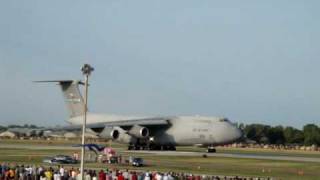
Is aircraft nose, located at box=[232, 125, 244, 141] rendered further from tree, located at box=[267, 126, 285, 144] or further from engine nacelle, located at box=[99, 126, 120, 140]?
tree, located at box=[267, 126, 285, 144]

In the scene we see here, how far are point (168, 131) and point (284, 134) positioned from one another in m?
102

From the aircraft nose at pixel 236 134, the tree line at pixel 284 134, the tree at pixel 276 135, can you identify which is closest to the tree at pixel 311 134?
the tree line at pixel 284 134

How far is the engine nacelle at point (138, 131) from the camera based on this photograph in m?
80.3

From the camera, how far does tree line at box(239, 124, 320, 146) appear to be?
165 m

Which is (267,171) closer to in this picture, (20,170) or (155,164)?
(155,164)

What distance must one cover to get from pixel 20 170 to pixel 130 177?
645 centimetres

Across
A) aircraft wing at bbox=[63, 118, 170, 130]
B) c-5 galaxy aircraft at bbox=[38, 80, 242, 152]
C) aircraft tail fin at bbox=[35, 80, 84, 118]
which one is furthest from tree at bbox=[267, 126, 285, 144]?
aircraft wing at bbox=[63, 118, 170, 130]

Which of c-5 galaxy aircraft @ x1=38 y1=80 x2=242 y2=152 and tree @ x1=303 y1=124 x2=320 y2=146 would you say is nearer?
c-5 galaxy aircraft @ x1=38 y1=80 x2=242 y2=152

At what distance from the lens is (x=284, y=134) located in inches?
7062

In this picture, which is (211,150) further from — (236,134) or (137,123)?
(137,123)

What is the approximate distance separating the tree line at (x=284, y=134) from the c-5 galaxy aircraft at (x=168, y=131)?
275ft

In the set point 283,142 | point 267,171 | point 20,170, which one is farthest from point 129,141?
point 283,142

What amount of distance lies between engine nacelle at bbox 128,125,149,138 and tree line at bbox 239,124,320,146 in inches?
3424

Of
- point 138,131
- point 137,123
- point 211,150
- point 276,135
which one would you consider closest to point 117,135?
point 138,131
